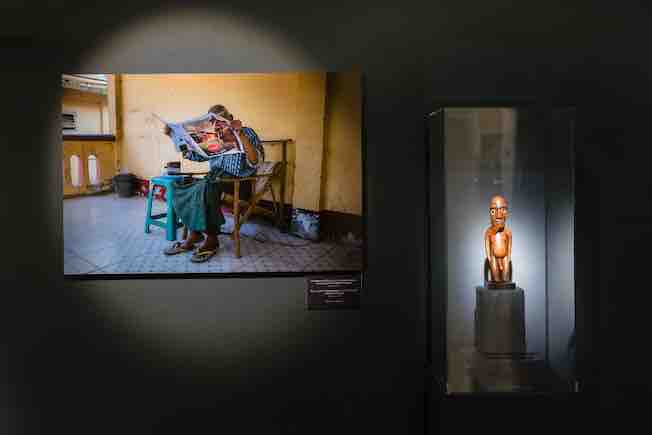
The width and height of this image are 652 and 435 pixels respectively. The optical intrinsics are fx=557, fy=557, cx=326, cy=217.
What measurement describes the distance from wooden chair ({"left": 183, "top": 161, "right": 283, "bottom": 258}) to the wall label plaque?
0.33 meters

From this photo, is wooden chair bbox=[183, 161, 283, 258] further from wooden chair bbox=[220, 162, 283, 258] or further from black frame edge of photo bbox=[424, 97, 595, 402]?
black frame edge of photo bbox=[424, 97, 595, 402]

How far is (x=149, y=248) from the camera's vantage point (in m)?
2.50

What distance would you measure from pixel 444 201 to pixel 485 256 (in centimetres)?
30

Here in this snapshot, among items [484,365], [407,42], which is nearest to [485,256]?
[484,365]

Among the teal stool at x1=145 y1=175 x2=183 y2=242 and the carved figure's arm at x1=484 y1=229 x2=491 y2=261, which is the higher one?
the teal stool at x1=145 y1=175 x2=183 y2=242

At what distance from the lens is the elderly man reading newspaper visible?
2.50m

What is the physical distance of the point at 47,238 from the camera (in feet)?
8.33

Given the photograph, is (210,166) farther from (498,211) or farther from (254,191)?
(498,211)

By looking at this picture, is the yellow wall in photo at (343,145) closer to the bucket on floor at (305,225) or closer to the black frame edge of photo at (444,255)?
the bucket on floor at (305,225)

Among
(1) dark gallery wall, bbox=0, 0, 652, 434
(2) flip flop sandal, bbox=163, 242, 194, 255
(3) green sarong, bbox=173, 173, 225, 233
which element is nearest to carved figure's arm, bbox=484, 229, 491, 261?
(1) dark gallery wall, bbox=0, 0, 652, 434

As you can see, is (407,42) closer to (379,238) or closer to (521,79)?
(521,79)

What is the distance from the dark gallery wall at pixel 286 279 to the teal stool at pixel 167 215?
254 millimetres

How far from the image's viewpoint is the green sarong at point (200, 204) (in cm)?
251

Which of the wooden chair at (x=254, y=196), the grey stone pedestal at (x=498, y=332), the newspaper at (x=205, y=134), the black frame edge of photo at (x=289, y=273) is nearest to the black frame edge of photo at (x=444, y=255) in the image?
the grey stone pedestal at (x=498, y=332)
